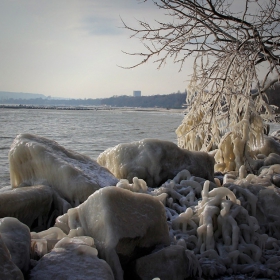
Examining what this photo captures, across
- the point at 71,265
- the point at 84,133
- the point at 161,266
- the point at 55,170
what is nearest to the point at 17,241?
the point at 71,265

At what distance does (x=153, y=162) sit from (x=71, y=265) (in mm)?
3702

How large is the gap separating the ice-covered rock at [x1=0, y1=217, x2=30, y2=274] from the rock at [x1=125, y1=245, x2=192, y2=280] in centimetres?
120

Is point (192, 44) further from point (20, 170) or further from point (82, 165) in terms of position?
point (20, 170)

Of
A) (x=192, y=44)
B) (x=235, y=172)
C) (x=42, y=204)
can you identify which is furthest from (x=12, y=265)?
(x=192, y=44)

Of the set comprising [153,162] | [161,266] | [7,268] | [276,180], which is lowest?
[161,266]

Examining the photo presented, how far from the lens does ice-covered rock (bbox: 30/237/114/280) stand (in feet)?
11.0

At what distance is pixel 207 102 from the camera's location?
9.88m

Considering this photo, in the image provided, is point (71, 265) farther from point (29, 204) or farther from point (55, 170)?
point (55, 170)

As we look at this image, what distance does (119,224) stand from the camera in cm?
417

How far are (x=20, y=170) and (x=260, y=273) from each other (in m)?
3.60

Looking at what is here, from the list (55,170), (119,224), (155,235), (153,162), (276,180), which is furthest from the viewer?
(276,180)

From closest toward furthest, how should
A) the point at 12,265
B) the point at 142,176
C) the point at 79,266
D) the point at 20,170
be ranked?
the point at 12,265 < the point at 79,266 < the point at 20,170 < the point at 142,176

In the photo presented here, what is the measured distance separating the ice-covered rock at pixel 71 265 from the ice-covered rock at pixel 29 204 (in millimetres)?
1401

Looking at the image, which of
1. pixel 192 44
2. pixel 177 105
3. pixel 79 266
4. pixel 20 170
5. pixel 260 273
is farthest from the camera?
pixel 177 105
